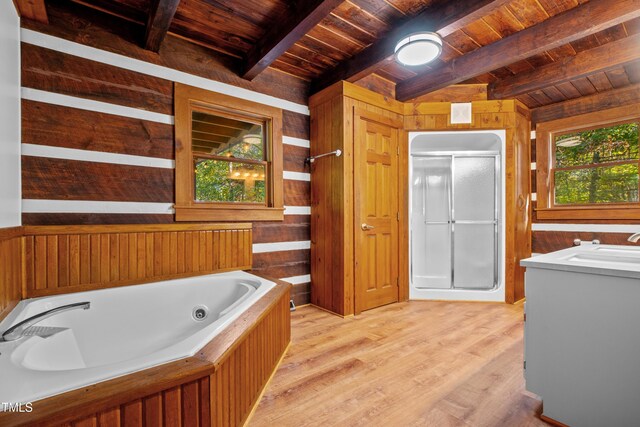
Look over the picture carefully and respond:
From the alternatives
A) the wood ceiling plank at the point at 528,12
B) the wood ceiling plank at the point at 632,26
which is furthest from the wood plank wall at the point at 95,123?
the wood ceiling plank at the point at 632,26

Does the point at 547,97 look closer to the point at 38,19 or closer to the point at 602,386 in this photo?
the point at 602,386

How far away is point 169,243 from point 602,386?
2.62 m

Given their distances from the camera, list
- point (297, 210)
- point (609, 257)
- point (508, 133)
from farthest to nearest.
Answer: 1. point (508, 133)
2. point (297, 210)
3. point (609, 257)

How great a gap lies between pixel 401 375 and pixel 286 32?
240 centimetres

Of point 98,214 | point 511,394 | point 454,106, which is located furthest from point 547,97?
point 98,214

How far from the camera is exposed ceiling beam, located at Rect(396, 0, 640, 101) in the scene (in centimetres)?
195

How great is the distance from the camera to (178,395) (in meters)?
0.95

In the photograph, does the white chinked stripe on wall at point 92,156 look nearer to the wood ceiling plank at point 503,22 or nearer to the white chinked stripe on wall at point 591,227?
the wood ceiling plank at point 503,22

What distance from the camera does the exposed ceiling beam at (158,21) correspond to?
1.83 m

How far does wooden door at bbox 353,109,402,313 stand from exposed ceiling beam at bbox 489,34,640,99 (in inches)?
46.2

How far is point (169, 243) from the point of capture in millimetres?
2293

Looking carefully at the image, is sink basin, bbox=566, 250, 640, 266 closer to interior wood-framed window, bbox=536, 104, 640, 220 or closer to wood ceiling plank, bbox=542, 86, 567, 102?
interior wood-framed window, bbox=536, 104, 640, 220

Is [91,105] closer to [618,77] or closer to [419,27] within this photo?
[419,27]

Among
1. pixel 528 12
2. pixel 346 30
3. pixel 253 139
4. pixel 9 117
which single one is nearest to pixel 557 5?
pixel 528 12
